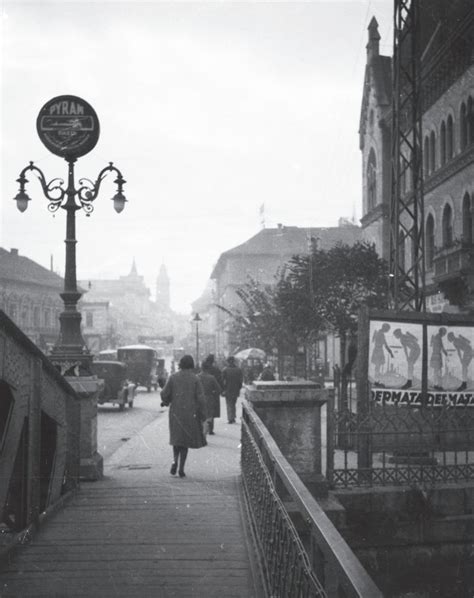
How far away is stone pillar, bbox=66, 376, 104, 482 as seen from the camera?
846 centimetres

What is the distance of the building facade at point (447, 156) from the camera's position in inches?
872

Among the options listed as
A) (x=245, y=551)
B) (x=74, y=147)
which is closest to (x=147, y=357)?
(x=74, y=147)

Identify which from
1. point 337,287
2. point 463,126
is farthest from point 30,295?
point 337,287

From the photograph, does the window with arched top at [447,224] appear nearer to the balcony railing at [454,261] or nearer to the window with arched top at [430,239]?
the window with arched top at [430,239]

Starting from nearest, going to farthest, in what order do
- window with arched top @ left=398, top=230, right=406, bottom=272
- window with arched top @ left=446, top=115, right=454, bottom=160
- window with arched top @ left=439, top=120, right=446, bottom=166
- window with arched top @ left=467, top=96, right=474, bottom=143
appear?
window with arched top @ left=398, top=230, right=406, bottom=272 < window with arched top @ left=467, top=96, right=474, bottom=143 < window with arched top @ left=446, top=115, right=454, bottom=160 < window with arched top @ left=439, top=120, right=446, bottom=166

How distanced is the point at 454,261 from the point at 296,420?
15931mm

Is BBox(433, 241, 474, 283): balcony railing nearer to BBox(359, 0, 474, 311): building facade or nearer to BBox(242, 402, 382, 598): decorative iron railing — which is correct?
BBox(359, 0, 474, 311): building facade

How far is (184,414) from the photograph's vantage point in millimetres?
9156

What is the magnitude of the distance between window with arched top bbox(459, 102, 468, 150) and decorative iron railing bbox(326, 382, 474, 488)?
A: 53.4ft

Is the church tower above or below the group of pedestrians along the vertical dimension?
above

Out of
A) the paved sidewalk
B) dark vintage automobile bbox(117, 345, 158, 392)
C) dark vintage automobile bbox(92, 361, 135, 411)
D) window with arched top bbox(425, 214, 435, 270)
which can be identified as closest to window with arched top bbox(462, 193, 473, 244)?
window with arched top bbox(425, 214, 435, 270)

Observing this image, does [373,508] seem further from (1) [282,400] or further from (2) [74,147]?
(2) [74,147]

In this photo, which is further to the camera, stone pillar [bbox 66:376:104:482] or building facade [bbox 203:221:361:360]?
Answer: building facade [bbox 203:221:361:360]

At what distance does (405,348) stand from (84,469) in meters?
4.17
